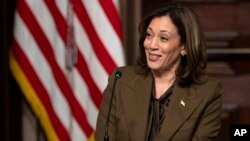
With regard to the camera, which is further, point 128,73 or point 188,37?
point 128,73

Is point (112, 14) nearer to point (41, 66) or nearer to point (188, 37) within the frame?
point (41, 66)

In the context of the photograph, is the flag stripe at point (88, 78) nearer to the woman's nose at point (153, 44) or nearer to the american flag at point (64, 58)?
the american flag at point (64, 58)

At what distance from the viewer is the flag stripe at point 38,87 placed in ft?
8.72

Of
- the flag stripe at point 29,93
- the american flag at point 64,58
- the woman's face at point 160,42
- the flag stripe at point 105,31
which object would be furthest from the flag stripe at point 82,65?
the woman's face at point 160,42

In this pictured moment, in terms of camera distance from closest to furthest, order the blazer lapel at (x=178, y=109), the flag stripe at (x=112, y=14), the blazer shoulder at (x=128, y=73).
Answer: the blazer lapel at (x=178, y=109) → the blazer shoulder at (x=128, y=73) → the flag stripe at (x=112, y=14)

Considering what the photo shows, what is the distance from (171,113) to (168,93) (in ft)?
0.27

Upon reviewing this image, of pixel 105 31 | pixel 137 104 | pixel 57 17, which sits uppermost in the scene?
pixel 57 17

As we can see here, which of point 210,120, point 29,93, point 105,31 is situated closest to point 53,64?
point 29,93

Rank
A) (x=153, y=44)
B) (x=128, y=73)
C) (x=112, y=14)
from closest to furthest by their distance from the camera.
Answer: (x=153, y=44) → (x=128, y=73) → (x=112, y=14)

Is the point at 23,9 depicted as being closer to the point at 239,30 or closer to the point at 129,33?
the point at 129,33

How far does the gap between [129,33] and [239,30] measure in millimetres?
528

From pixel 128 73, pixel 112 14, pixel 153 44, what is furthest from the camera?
pixel 112 14

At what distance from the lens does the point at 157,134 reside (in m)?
1.92

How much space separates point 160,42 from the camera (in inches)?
76.2
